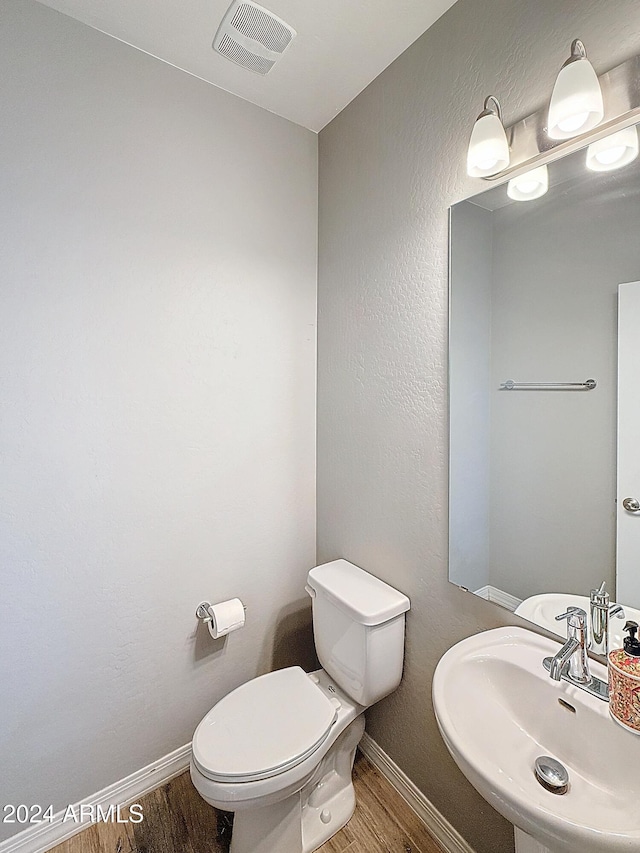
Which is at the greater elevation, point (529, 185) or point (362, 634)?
point (529, 185)

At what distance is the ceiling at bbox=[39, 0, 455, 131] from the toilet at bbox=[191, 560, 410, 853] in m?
1.85

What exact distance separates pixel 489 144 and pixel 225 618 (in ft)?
5.63

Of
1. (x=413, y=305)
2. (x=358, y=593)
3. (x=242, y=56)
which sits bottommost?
(x=358, y=593)

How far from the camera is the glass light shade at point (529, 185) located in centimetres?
106

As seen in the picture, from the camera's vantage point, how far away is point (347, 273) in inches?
67.4

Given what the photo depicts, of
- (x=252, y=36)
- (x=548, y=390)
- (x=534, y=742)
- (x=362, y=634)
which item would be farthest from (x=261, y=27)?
(x=534, y=742)

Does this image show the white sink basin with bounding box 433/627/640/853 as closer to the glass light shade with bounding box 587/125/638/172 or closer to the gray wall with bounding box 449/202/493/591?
the gray wall with bounding box 449/202/493/591

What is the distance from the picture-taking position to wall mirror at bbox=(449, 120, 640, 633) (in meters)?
0.95

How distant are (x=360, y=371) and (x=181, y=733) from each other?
5.14 feet

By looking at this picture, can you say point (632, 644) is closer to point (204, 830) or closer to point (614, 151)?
point (614, 151)

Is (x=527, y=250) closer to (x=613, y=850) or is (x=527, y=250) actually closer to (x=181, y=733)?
(x=613, y=850)

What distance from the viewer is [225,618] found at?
62.4 inches

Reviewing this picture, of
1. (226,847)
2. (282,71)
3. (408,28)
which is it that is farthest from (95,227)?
(226,847)

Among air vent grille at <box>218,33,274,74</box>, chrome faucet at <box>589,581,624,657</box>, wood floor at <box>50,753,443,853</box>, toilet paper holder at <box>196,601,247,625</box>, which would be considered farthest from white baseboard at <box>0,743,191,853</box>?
air vent grille at <box>218,33,274,74</box>
